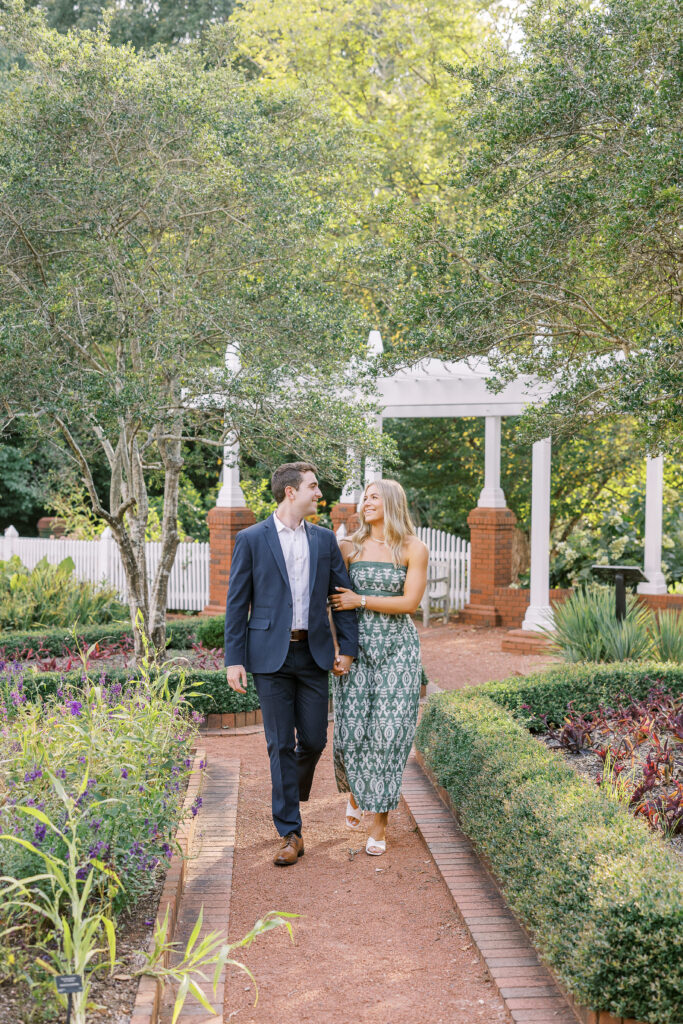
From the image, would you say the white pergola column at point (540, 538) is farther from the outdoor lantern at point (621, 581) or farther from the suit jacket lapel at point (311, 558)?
the suit jacket lapel at point (311, 558)

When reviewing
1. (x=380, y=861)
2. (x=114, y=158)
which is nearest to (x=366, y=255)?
(x=114, y=158)

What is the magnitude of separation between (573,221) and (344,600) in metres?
2.90

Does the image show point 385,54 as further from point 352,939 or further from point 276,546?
point 352,939

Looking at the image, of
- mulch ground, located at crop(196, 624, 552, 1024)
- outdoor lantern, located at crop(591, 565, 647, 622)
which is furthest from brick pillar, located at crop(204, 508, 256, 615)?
mulch ground, located at crop(196, 624, 552, 1024)

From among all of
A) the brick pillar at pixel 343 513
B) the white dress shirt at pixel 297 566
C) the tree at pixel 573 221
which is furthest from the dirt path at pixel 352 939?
the brick pillar at pixel 343 513

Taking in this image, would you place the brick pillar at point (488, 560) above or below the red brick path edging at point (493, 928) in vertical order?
above

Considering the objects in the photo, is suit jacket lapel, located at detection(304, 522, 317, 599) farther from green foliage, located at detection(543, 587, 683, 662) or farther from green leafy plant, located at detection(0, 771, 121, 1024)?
green foliage, located at detection(543, 587, 683, 662)

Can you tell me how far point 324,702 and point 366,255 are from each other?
5249 millimetres

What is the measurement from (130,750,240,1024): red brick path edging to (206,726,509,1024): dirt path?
7 centimetres

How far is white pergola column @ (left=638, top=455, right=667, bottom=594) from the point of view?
39.8ft

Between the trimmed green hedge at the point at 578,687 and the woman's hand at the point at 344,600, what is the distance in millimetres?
1982

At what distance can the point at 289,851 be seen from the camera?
15.5 feet

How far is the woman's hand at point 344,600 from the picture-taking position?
491 centimetres

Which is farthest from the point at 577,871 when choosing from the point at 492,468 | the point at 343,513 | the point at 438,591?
the point at 438,591
